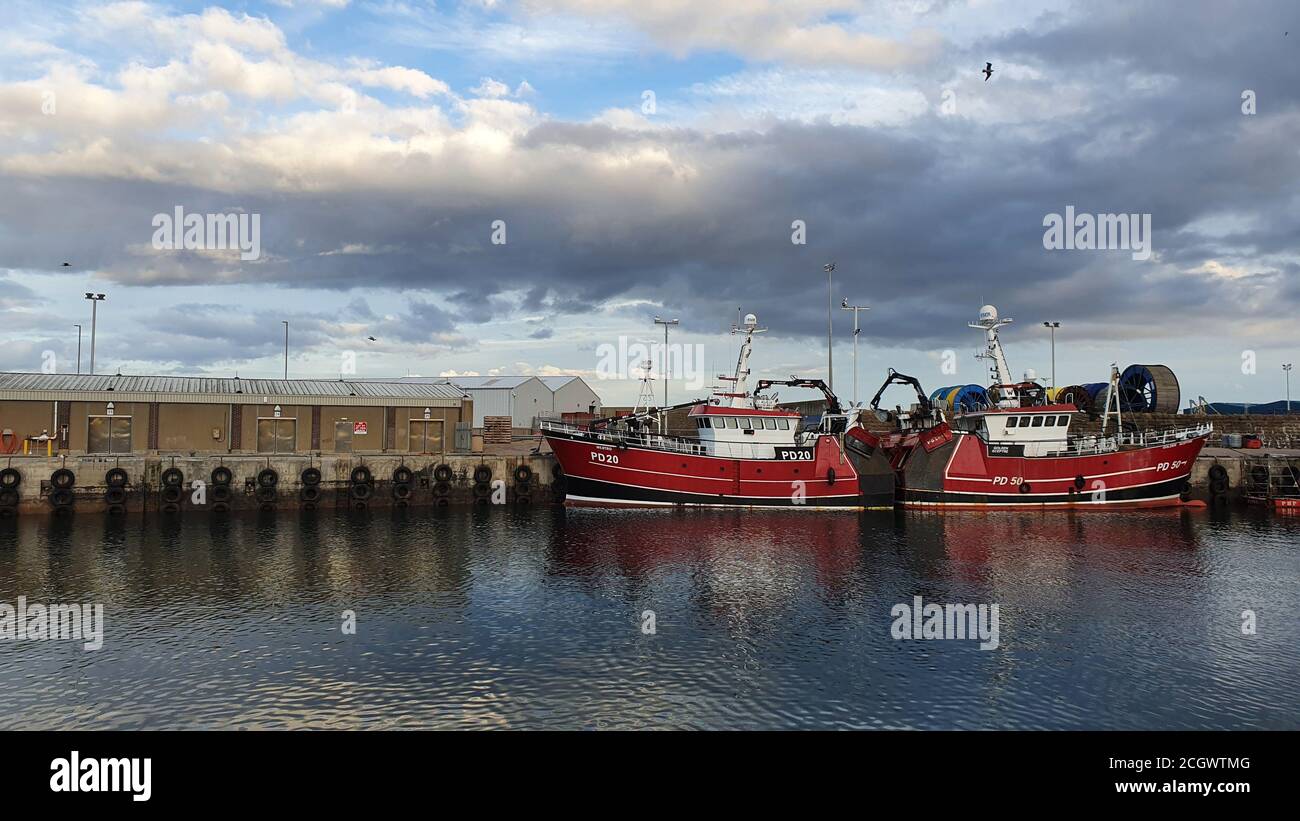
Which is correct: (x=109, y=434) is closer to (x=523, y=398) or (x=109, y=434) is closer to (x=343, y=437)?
(x=343, y=437)

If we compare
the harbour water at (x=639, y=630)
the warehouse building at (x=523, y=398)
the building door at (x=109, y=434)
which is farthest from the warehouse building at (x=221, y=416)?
the warehouse building at (x=523, y=398)

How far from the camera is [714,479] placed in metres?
39.1

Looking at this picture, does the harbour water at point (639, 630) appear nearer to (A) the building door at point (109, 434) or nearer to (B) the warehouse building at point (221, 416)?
(A) the building door at point (109, 434)

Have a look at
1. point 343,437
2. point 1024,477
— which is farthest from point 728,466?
point 343,437

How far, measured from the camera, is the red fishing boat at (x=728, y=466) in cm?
3866

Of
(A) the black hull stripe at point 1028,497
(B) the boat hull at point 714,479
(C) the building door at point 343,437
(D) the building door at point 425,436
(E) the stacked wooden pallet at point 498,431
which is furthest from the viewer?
(E) the stacked wooden pallet at point 498,431

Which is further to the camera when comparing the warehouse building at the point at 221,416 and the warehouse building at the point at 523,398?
the warehouse building at the point at 523,398

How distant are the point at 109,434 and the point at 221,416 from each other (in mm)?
5002

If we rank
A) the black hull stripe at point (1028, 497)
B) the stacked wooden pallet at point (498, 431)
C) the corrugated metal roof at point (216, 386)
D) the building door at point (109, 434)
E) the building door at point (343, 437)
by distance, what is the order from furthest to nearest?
the stacked wooden pallet at point (498, 431) → the building door at point (343, 437) → the corrugated metal roof at point (216, 386) → the black hull stripe at point (1028, 497) → the building door at point (109, 434)

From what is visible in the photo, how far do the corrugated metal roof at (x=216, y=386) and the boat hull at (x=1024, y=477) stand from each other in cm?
2692

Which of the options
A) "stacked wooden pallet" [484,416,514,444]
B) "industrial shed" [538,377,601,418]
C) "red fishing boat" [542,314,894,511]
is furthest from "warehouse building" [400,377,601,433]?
"red fishing boat" [542,314,894,511]

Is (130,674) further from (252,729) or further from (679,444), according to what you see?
(679,444)

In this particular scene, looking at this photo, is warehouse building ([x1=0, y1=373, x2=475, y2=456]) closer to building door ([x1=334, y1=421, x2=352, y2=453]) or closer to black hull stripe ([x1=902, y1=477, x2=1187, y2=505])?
building door ([x1=334, y1=421, x2=352, y2=453])
